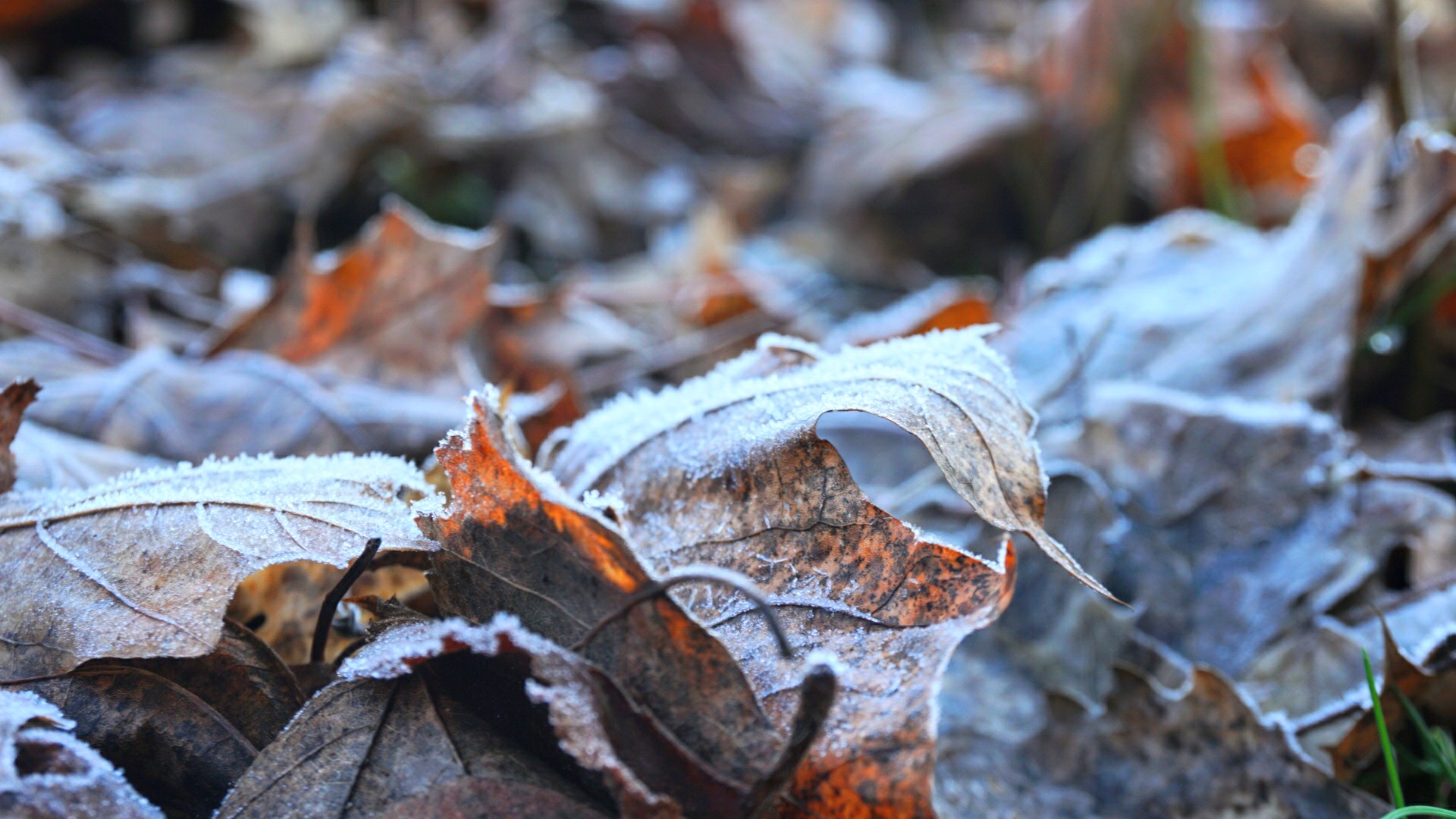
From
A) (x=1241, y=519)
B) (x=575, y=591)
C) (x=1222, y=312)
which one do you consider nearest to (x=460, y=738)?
(x=575, y=591)

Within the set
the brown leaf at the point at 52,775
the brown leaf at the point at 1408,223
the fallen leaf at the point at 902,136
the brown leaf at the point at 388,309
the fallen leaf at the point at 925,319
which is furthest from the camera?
the fallen leaf at the point at 902,136

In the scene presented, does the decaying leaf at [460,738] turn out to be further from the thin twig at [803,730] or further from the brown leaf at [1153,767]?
the brown leaf at [1153,767]

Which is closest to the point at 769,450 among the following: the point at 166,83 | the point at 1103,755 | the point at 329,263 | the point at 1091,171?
the point at 1103,755

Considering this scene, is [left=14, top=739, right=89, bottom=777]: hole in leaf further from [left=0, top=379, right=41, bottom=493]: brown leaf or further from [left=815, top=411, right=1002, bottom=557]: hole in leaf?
[left=815, top=411, right=1002, bottom=557]: hole in leaf

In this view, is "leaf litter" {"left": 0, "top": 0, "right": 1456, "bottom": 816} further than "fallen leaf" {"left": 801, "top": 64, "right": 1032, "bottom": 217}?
No

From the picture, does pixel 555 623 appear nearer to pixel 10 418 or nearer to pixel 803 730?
pixel 803 730

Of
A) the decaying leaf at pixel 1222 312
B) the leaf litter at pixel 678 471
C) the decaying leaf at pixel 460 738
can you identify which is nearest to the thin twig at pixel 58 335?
the leaf litter at pixel 678 471

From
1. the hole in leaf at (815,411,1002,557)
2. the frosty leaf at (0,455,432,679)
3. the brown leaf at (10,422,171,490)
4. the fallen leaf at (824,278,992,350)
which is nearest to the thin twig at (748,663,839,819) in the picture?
the frosty leaf at (0,455,432,679)
